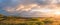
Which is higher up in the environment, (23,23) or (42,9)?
(42,9)

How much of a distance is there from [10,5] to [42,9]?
38 centimetres

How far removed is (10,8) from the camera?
1.66m

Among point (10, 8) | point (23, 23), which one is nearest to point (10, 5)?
point (10, 8)

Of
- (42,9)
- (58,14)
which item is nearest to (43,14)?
(42,9)

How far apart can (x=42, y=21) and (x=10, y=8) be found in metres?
0.41

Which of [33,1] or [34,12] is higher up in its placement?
[33,1]

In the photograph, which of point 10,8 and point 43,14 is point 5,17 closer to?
point 10,8

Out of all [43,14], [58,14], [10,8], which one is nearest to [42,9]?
[43,14]

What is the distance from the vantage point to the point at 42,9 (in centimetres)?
164

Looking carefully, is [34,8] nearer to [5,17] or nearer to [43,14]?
[43,14]

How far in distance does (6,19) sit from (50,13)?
52 cm

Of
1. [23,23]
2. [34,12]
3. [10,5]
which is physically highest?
[10,5]

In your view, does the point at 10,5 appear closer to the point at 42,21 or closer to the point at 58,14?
the point at 42,21

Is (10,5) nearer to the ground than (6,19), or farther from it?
farther from it
